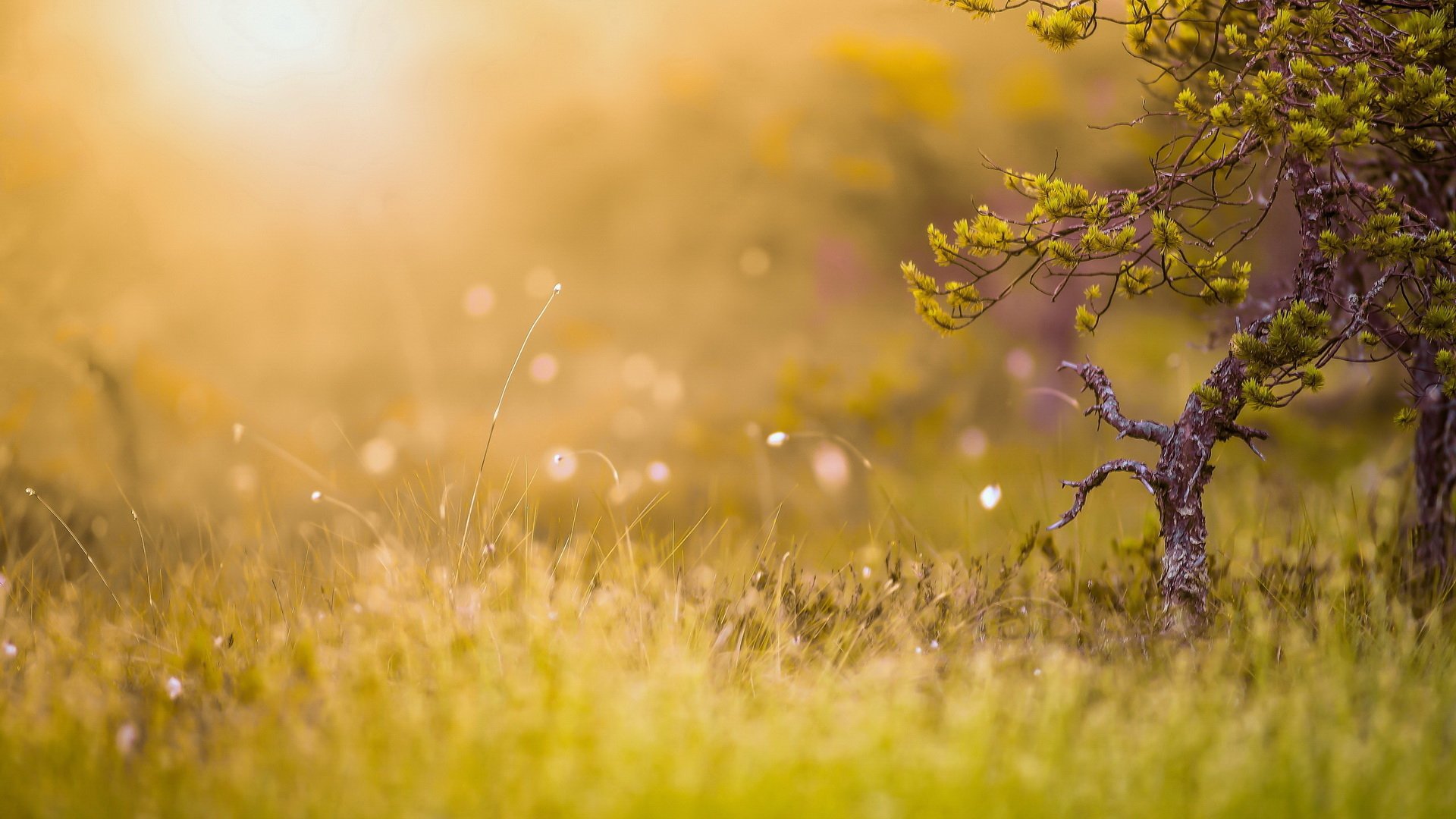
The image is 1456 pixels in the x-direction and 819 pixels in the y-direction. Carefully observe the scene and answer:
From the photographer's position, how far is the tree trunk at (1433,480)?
16.9 ft

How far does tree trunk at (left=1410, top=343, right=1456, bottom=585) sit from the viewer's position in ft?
16.9

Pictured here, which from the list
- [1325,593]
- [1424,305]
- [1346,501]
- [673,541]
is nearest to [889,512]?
[673,541]

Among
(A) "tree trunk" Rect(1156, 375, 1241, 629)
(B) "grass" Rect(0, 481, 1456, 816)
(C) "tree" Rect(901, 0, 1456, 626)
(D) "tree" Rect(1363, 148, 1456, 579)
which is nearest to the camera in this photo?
(B) "grass" Rect(0, 481, 1456, 816)

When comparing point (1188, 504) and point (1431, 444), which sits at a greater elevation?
point (1431, 444)

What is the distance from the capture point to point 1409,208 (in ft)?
13.1

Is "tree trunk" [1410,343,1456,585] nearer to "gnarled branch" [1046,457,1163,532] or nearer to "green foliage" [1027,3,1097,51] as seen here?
"gnarled branch" [1046,457,1163,532]

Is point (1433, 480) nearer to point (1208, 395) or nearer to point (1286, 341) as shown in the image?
point (1208, 395)

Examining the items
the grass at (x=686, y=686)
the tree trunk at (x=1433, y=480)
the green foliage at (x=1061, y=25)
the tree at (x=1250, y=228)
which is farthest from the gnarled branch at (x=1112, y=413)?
the tree trunk at (x=1433, y=480)

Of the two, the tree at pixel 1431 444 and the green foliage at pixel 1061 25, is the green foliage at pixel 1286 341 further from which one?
the tree at pixel 1431 444

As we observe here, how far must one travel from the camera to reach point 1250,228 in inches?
158

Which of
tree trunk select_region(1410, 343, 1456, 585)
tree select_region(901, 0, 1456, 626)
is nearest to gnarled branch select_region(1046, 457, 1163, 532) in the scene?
tree select_region(901, 0, 1456, 626)

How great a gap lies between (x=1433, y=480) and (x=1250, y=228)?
7.09ft

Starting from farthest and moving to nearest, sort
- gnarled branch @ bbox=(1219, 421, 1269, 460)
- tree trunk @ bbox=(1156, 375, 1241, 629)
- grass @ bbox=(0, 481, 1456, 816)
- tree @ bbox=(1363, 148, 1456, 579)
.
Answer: tree @ bbox=(1363, 148, 1456, 579) → tree trunk @ bbox=(1156, 375, 1241, 629) → gnarled branch @ bbox=(1219, 421, 1269, 460) → grass @ bbox=(0, 481, 1456, 816)

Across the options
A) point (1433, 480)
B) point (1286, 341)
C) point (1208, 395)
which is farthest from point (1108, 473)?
point (1433, 480)
